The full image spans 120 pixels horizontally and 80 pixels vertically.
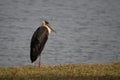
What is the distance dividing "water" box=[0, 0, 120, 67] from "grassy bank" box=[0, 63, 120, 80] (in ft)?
25.8

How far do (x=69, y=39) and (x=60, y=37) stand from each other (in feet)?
3.09

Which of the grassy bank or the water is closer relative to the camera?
the grassy bank

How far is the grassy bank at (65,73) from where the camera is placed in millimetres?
12703

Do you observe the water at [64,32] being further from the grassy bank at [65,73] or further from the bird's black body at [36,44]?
the grassy bank at [65,73]

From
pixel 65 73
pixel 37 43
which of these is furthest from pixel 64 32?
pixel 65 73

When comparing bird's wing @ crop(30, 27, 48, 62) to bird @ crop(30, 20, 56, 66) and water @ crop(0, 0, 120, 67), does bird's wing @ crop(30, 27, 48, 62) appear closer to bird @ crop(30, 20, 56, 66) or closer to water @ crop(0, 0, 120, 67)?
bird @ crop(30, 20, 56, 66)

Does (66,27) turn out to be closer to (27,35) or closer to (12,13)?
(27,35)

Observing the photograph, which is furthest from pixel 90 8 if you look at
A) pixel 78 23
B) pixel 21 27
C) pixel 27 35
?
pixel 27 35

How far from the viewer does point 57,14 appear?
43.6 meters

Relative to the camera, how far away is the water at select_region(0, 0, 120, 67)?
23.8 meters

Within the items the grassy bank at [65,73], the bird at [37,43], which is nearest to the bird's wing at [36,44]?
the bird at [37,43]

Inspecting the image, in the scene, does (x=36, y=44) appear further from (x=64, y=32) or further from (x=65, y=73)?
(x=64, y=32)

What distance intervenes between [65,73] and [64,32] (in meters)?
19.4

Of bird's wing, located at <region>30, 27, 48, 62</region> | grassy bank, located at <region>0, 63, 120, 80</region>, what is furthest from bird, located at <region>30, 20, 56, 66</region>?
grassy bank, located at <region>0, 63, 120, 80</region>
